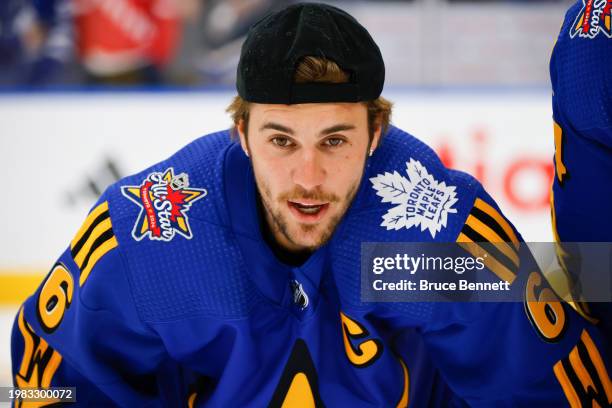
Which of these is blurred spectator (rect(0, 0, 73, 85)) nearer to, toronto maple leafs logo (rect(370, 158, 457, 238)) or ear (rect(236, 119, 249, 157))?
ear (rect(236, 119, 249, 157))

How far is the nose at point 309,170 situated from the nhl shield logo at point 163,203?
17 centimetres

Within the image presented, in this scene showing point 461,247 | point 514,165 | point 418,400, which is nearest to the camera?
point 461,247

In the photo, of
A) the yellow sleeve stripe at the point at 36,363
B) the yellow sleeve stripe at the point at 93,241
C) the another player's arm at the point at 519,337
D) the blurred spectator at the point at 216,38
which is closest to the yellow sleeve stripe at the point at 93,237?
the yellow sleeve stripe at the point at 93,241

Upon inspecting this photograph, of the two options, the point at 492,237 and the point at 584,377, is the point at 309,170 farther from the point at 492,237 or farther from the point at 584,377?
the point at 584,377

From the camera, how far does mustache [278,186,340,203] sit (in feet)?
4.42

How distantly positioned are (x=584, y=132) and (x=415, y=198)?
28 centimetres

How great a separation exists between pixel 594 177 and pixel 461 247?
24 centimetres

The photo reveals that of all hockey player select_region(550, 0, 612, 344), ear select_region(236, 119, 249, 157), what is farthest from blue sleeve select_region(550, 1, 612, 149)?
ear select_region(236, 119, 249, 157)

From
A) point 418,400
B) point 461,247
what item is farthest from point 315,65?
point 418,400

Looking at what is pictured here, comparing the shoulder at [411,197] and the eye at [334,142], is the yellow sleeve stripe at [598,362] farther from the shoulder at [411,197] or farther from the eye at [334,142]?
the eye at [334,142]

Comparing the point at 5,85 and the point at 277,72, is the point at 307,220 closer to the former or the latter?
the point at 277,72

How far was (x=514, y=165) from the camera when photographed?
295 centimetres

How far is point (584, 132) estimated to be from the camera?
1426 millimetres

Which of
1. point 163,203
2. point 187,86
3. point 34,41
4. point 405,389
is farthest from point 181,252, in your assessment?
point 34,41
